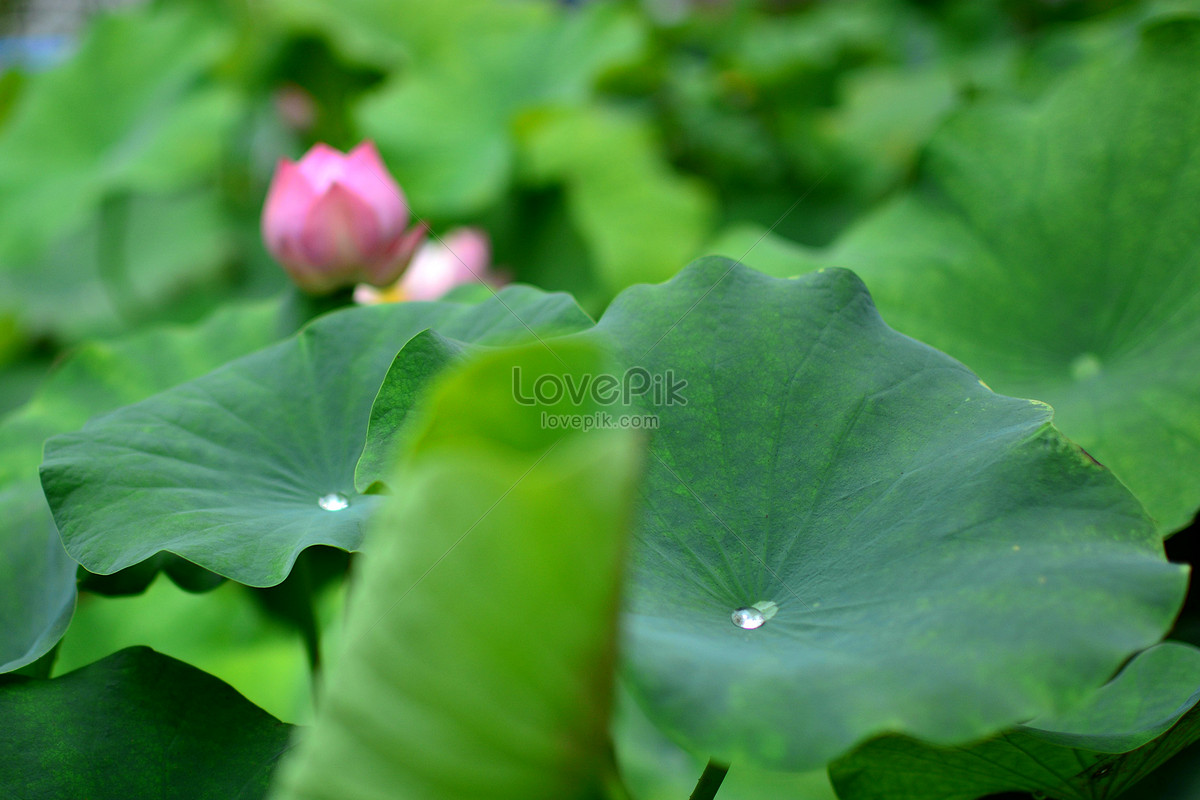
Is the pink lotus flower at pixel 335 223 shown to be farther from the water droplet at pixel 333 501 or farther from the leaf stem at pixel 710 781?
the leaf stem at pixel 710 781

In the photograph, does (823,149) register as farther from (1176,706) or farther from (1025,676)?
(1025,676)

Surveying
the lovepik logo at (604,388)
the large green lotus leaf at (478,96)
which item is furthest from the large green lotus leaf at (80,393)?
the large green lotus leaf at (478,96)

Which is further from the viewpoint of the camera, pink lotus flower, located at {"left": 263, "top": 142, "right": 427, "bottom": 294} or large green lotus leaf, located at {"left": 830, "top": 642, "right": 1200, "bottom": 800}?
pink lotus flower, located at {"left": 263, "top": 142, "right": 427, "bottom": 294}

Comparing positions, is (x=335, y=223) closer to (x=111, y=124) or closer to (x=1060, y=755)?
(x=1060, y=755)

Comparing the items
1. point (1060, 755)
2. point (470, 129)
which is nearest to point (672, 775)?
point (1060, 755)

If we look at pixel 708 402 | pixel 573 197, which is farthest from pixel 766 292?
pixel 573 197

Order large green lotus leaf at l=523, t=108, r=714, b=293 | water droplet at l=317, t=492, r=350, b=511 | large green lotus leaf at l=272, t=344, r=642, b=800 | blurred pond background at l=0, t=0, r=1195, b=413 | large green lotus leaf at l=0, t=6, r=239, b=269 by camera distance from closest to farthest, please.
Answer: large green lotus leaf at l=272, t=344, r=642, b=800, water droplet at l=317, t=492, r=350, b=511, large green lotus leaf at l=0, t=6, r=239, b=269, blurred pond background at l=0, t=0, r=1195, b=413, large green lotus leaf at l=523, t=108, r=714, b=293

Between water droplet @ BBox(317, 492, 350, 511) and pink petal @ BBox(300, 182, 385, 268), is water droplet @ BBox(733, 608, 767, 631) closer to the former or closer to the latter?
water droplet @ BBox(317, 492, 350, 511)

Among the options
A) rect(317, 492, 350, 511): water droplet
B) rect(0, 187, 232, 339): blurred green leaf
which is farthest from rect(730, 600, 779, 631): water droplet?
rect(0, 187, 232, 339): blurred green leaf
